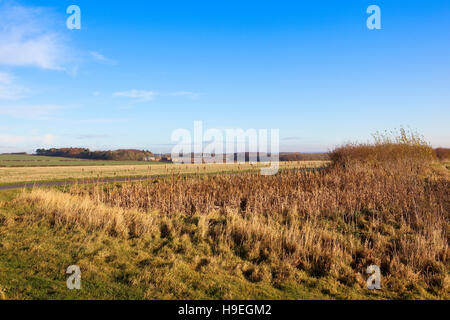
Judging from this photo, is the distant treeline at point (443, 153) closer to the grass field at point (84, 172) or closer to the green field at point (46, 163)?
the grass field at point (84, 172)

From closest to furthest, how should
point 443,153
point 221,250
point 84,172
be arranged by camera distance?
point 221,250
point 84,172
point 443,153

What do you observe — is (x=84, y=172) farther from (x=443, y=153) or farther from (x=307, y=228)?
(x=443, y=153)

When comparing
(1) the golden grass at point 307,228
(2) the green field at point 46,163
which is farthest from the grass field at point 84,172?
(2) the green field at point 46,163

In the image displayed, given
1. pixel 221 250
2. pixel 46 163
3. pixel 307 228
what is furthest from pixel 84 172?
pixel 46 163

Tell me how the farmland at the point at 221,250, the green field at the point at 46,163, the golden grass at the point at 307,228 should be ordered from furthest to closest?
the green field at the point at 46,163 → the golden grass at the point at 307,228 → the farmland at the point at 221,250

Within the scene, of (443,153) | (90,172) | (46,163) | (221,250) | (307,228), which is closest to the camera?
(221,250)

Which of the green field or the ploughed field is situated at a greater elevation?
the green field

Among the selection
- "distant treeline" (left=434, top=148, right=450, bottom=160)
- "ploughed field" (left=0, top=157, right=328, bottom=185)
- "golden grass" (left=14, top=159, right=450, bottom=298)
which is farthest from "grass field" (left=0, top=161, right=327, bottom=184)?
"distant treeline" (left=434, top=148, right=450, bottom=160)

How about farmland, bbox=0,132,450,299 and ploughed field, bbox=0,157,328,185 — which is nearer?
farmland, bbox=0,132,450,299

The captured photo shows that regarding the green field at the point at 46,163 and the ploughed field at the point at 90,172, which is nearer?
the ploughed field at the point at 90,172

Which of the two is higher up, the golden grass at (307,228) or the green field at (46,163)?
the green field at (46,163)

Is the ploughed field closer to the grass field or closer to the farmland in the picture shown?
the grass field

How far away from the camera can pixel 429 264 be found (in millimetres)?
6461
